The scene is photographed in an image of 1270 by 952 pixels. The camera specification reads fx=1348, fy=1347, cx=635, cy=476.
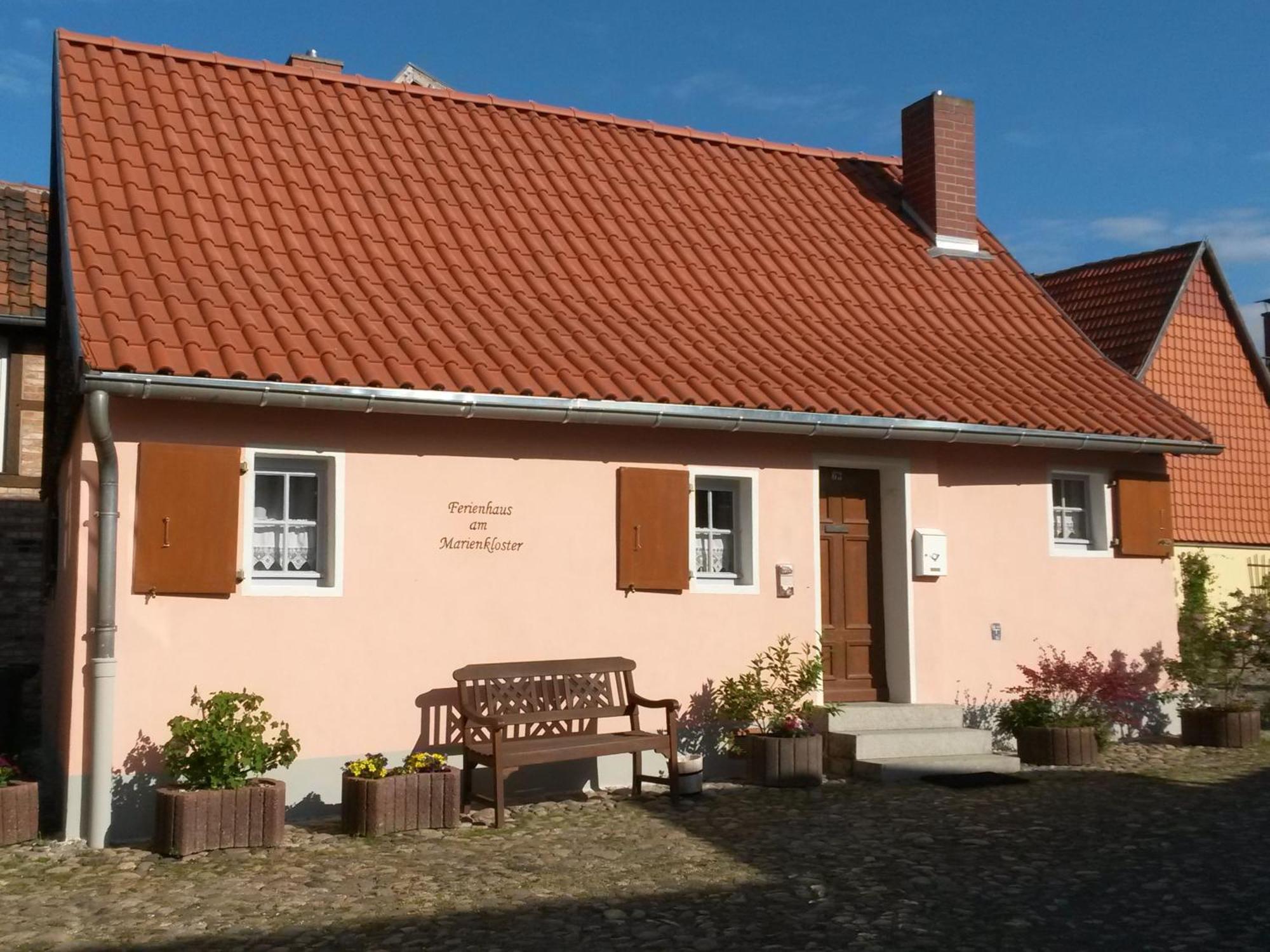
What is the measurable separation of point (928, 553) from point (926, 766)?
1.91m

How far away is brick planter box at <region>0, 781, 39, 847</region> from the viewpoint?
318 inches

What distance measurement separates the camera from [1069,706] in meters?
11.7

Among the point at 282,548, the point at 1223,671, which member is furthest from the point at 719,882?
the point at 1223,671

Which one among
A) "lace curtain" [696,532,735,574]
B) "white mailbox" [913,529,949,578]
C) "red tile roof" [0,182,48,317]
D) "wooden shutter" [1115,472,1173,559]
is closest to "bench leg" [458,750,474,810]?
"lace curtain" [696,532,735,574]

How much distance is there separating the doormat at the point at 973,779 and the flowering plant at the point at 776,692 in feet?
3.38

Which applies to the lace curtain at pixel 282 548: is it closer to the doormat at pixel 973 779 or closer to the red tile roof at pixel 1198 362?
the doormat at pixel 973 779

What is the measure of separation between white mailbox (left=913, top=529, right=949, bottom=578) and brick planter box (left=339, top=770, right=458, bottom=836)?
15.3 ft

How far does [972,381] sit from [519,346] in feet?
14.0

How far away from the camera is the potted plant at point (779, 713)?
1001cm

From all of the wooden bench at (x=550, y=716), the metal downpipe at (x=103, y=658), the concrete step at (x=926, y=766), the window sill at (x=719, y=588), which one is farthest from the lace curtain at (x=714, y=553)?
the metal downpipe at (x=103, y=658)

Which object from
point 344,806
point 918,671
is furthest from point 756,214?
point 344,806

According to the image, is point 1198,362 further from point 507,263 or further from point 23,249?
point 23,249

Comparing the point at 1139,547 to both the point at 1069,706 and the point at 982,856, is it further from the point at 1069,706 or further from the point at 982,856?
the point at 982,856

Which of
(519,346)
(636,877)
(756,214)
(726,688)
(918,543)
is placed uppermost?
(756,214)
